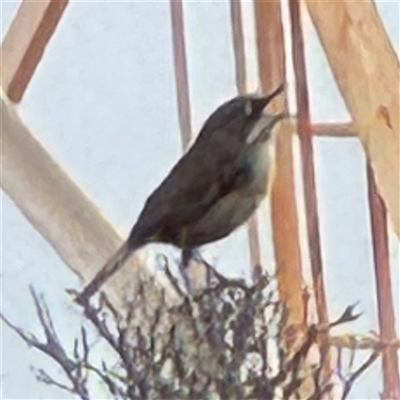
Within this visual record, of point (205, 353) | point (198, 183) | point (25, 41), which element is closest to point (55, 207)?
point (25, 41)

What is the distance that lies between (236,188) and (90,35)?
0.77 m

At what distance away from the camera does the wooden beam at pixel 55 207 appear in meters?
1.50

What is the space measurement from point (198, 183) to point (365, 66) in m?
0.30

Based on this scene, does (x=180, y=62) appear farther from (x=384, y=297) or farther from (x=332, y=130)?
(x=384, y=297)

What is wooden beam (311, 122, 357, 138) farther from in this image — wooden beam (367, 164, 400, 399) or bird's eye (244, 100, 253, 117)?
bird's eye (244, 100, 253, 117)

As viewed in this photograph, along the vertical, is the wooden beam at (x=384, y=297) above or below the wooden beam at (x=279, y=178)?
below

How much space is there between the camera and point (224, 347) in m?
0.86

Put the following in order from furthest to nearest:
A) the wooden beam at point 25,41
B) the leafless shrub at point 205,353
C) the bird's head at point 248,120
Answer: the wooden beam at point 25,41
the bird's head at point 248,120
the leafless shrub at point 205,353

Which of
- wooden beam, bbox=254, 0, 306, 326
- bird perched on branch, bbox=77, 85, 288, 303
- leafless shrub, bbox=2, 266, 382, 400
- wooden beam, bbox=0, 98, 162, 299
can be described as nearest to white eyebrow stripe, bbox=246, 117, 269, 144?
bird perched on branch, bbox=77, 85, 288, 303

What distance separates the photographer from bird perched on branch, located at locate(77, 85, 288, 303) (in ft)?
3.44

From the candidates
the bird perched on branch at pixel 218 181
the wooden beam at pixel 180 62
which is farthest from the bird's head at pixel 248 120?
the wooden beam at pixel 180 62

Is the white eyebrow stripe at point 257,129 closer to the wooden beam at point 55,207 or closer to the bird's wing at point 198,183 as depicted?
the bird's wing at point 198,183

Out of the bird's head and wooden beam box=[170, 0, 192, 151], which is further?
wooden beam box=[170, 0, 192, 151]

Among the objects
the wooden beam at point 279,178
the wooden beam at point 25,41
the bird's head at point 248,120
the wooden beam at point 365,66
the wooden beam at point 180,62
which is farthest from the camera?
the wooden beam at point 180,62
